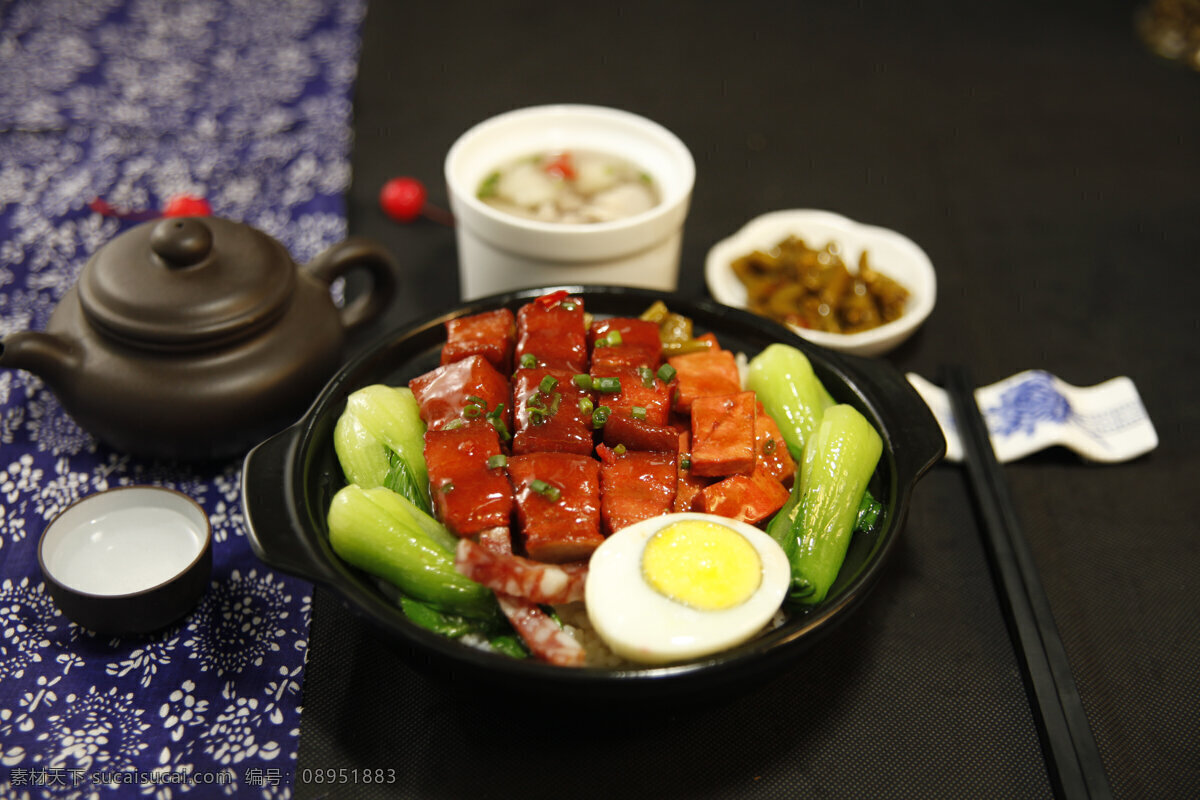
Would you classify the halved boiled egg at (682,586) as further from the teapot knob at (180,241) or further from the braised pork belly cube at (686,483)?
the teapot knob at (180,241)

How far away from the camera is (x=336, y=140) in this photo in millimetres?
3303

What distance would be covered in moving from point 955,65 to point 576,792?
3643 millimetres

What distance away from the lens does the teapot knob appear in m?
1.91

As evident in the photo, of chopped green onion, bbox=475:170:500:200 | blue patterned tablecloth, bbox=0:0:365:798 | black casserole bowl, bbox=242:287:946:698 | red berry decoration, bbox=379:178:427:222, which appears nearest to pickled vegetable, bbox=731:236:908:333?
black casserole bowl, bbox=242:287:946:698

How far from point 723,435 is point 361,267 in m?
1.16

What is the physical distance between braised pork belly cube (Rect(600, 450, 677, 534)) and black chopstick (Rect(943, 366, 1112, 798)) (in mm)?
818

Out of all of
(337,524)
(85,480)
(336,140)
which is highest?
(337,524)

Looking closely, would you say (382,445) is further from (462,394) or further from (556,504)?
(556,504)

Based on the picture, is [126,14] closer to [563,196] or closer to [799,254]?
[563,196]

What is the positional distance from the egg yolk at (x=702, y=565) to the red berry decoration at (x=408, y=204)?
5.98 ft

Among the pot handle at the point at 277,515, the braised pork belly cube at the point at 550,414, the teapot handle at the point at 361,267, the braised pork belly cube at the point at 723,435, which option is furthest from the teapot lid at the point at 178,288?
the braised pork belly cube at the point at 723,435

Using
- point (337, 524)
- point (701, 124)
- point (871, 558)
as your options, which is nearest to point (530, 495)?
point (337, 524)

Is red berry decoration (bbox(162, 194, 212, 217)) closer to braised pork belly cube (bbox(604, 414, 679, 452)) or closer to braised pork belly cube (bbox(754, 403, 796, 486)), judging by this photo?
braised pork belly cube (bbox(604, 414, 679, 452))

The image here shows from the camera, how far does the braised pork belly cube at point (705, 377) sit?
6.16 feet
